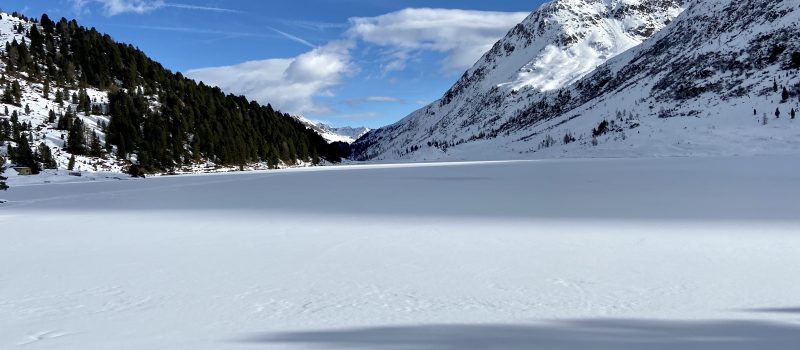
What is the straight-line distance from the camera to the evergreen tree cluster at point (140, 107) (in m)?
68.8

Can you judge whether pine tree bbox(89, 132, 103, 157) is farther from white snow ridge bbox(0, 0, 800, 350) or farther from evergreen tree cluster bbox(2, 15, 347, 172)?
white snow ridge bbox(0, 0, 800, 350)

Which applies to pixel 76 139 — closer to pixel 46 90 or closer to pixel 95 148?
pixel 95 148

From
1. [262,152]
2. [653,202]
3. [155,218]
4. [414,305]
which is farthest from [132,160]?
[414,305]

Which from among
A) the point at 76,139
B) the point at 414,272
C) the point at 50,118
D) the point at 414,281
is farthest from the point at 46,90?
the point at 414,281

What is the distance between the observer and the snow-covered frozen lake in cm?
492

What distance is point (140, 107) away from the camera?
77.5 meters

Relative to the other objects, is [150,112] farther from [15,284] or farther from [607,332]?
[607,332]

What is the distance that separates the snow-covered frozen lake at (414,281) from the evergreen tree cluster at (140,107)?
55.5 m

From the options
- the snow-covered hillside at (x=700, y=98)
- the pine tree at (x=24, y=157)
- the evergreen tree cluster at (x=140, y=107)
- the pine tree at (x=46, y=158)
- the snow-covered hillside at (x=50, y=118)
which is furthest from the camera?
the snow-covered hillside at (x=700, y=98)

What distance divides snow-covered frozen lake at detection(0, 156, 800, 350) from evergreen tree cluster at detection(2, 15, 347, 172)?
55.5 meters

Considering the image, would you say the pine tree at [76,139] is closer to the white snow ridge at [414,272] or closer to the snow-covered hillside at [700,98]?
the white snow ridge at [414,272]

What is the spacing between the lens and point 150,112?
77.8 metres

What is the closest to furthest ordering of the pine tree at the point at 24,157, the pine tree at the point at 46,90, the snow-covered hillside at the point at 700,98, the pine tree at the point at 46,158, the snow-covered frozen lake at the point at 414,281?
1. the snow-covered frozen lake at the point at 414,281
2. the pine tree at the point at 24,157
3. the pine tree at the point at 46,158
4. the pine tree at the point at 46,90
5. the snow-covered hillside at the point at 700,98

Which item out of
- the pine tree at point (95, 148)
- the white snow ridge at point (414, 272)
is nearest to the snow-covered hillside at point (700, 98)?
the white snow ridge at point (414, 272)
